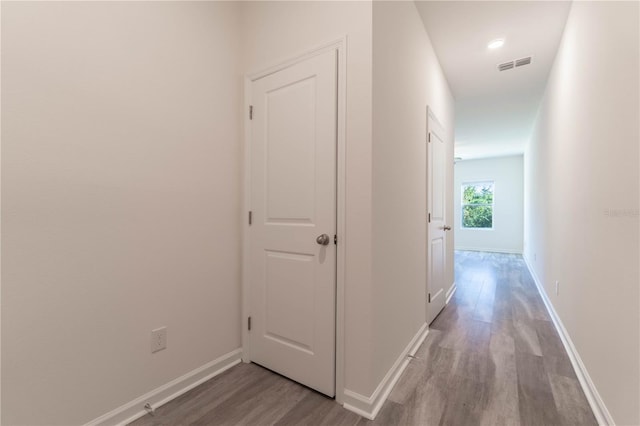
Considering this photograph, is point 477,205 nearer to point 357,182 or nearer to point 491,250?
point 491,250

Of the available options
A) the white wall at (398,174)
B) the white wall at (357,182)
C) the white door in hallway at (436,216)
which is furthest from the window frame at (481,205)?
the white wall at (357,182)

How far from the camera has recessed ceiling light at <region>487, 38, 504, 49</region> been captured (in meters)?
2.75

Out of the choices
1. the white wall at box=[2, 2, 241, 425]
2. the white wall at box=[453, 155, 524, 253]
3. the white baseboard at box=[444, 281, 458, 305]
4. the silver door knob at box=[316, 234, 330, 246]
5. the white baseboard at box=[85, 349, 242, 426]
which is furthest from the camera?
the white wall at box=[453, 155, 524, 253]

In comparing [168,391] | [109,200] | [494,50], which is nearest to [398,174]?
[109,200]

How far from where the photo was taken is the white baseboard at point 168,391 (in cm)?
145

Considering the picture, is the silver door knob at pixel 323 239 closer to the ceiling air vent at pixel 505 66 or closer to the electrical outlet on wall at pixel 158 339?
the electrical outlet on wall at pixel 158 339

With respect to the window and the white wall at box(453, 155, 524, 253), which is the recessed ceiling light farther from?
the window

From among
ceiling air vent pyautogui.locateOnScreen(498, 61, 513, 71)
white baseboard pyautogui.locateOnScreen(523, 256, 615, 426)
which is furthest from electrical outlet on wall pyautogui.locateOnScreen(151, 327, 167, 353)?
ceiling air vent pyautogui.locateOnScreen(498, 61, 513, 71)

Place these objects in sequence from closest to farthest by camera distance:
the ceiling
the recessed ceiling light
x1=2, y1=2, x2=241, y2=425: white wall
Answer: x1=2, y1=2, x2=241, y2=425: white wall, the ceiling, the recessed ceiling light

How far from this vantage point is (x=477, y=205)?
8.60 meters

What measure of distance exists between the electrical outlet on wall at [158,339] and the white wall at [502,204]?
8785mm

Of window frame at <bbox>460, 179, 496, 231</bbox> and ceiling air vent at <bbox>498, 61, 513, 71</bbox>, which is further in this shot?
window frame at <bbox>460, 179, 496, 231</bbox>

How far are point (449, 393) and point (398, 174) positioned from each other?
139 centimetres

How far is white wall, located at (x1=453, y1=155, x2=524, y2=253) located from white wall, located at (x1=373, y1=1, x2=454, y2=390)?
22.0 feet
